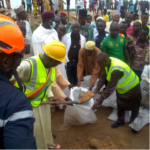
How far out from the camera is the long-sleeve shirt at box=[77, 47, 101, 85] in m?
3.17

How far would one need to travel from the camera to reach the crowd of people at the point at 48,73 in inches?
31.4

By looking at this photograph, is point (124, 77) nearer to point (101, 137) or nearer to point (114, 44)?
point (101, 137)

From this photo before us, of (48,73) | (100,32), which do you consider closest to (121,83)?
(48,73)

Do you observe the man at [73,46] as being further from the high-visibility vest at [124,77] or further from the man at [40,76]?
the man at [40,76]

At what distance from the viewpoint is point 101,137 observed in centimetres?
264

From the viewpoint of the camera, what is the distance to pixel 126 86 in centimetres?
242

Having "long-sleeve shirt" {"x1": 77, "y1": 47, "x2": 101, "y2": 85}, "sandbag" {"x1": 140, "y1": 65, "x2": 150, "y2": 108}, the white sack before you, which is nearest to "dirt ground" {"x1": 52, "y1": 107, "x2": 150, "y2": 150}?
the white sack

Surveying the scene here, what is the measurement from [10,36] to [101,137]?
7.66ft

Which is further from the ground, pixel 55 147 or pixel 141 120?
pixel 141 120

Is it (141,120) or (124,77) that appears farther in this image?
(141,120)

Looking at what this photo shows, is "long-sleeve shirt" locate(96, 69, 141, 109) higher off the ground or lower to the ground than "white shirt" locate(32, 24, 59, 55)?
lower

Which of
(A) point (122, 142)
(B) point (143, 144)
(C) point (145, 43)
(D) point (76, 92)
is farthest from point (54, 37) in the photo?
(B) point (143, 144)

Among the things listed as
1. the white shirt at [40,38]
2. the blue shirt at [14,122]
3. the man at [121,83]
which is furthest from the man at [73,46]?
the blue shirt at [14,122]

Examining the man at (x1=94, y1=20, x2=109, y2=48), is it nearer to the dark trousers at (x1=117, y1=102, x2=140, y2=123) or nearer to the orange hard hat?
the dark trousers at (x1=117, y1=102, x2=140, y2=123)
